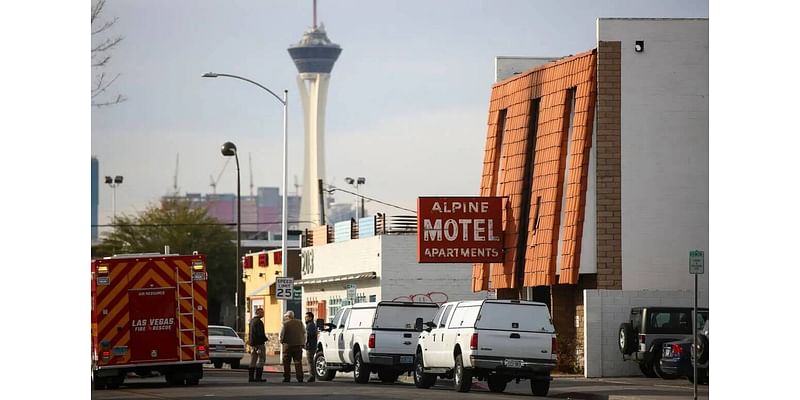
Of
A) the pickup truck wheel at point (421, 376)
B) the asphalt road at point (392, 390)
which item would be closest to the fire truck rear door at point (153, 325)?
the asphalt road at point (392, 390)

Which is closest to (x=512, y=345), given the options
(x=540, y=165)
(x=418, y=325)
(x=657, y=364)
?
(x=418, y=325)

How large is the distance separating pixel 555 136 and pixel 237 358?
48.7 feet

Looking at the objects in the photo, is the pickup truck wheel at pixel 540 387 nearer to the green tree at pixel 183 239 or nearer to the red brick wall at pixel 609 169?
the red brick wall at pixel 609 169

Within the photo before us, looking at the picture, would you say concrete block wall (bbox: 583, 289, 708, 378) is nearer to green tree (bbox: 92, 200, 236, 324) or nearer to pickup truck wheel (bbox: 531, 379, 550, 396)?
pickup truck wheel (bbox: 531, 379, 550, 396)

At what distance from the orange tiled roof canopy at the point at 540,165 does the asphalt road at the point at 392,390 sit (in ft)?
15.0

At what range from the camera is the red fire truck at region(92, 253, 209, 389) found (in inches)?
1318

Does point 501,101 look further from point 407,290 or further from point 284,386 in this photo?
point 284,386

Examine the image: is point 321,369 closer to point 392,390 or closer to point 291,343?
point 291,343

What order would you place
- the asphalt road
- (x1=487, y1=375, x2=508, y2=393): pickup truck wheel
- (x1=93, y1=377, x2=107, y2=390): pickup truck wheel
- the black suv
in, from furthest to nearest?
the black suv < (x1=93, y1=377, x2=107, y2=390): pickup truck wheel < (x1=487, y1=375, x2=508, y2=393): pickup truck wheel < the asphalt road

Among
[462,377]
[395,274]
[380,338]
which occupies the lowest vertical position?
[462,377]

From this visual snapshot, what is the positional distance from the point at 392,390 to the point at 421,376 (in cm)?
282

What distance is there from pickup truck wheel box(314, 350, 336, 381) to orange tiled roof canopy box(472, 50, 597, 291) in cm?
624

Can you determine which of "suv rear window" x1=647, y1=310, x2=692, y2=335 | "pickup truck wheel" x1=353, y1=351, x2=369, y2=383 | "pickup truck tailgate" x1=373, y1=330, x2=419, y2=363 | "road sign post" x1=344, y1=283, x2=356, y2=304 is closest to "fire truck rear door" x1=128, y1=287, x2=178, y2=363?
"pickup truck wheel" x1=353, y1=351, x2=369, y2=383

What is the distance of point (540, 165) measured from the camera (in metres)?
42.0
